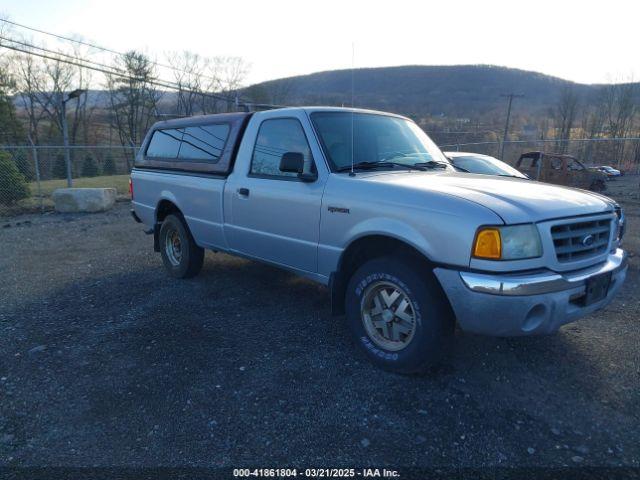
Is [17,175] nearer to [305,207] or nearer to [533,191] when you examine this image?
[305,207]

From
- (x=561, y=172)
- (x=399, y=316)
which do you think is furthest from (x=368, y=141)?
(x=561, y=172)

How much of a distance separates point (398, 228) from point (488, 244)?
63 centimetres

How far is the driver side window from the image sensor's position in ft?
13.0

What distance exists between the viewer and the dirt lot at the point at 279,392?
2.55 meters

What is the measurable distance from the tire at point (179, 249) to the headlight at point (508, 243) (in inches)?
148

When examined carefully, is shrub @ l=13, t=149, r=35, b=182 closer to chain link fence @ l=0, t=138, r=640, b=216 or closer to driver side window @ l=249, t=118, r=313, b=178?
chain link fence @ l=0, t=138, r=640, b=216

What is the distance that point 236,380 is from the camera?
329cm

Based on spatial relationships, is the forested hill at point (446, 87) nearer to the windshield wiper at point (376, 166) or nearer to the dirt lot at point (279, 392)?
the windshield wiper at point (376, 166)

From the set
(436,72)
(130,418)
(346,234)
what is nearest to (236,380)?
(130,418)

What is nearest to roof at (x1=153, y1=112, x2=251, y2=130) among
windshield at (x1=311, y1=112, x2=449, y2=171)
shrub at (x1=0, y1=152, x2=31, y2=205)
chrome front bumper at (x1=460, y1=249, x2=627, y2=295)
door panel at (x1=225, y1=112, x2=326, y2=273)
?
door panel at (x1=225, y1=112, x2=326, y2=273)

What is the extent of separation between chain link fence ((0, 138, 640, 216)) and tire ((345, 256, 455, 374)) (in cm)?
1165

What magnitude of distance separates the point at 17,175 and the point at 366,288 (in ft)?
42.7

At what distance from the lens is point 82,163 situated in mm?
30906

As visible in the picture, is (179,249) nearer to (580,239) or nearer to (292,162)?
(292,162)
